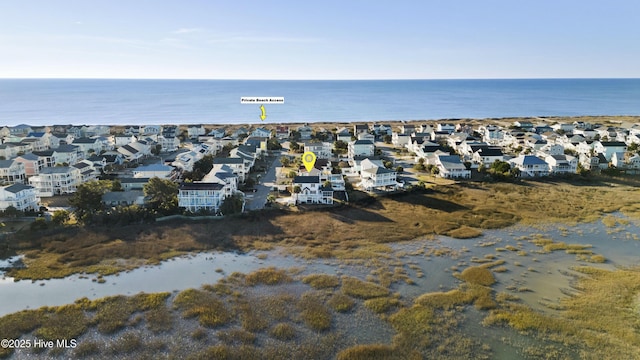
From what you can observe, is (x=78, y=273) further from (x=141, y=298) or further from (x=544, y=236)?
(x=544, y=236)

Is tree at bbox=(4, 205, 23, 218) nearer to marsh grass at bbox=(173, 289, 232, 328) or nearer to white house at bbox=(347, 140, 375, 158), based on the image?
marsh grass at bbox=(173, 289, 232, 328)

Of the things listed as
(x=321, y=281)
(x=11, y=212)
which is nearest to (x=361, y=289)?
(x=321, y=281)

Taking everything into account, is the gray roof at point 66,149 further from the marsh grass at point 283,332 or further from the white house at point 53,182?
the marsh grass at point 283,332

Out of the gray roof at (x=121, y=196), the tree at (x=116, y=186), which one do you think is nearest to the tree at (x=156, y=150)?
the tree at (x=116, y=186)

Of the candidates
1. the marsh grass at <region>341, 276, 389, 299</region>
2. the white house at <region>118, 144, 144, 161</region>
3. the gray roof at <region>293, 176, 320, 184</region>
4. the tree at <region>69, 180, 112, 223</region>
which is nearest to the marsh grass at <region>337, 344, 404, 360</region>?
the marsh grass at <region>341, 276, 389, 299</region>

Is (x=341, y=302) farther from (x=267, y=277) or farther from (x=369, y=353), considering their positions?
(x=267, y=277)
